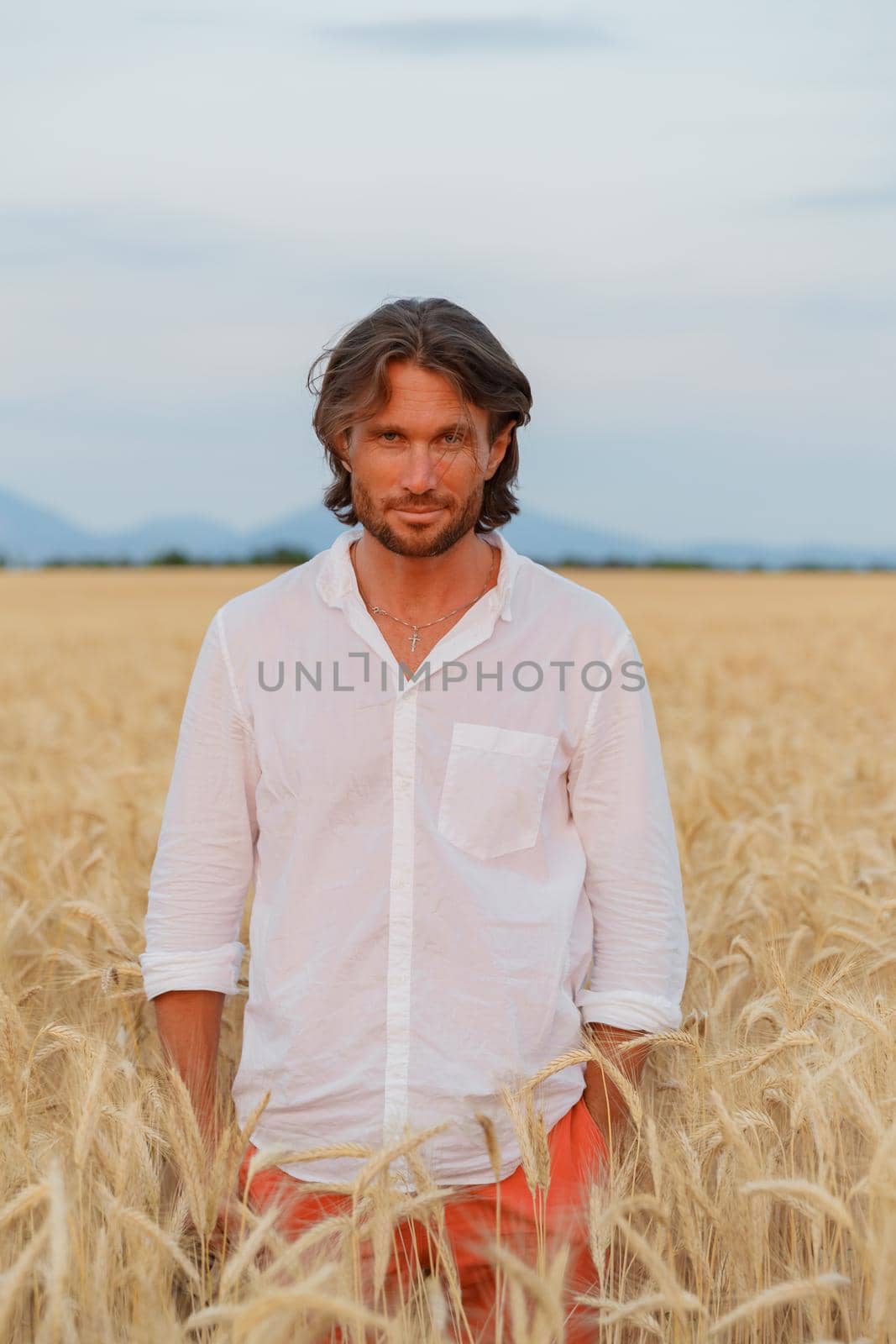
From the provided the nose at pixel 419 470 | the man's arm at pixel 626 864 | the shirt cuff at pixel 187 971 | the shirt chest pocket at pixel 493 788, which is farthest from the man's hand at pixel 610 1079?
the nose at pixel 419 470

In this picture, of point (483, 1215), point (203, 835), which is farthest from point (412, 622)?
point (483, 1215)

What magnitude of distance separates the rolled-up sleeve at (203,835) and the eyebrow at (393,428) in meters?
0.41

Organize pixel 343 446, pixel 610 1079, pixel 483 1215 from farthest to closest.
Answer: pixel 343 446, pixel 610 1079, pixel 483 1215

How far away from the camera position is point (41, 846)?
382 centimetres

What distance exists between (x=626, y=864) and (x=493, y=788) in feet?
0.89

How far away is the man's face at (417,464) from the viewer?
2051 mm

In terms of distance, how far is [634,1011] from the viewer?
2143 millimetres

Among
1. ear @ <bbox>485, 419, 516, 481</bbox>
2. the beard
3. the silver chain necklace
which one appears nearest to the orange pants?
the silver chain necklace

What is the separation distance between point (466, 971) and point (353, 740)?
398mm

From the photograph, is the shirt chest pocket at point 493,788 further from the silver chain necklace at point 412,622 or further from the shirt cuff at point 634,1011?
the shirt cuff at point 634,1011

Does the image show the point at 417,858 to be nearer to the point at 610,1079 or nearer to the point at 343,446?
the point at 610,1079

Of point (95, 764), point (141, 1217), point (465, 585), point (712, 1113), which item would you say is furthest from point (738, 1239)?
point (95, 764)

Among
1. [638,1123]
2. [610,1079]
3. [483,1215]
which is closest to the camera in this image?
[638,1123]

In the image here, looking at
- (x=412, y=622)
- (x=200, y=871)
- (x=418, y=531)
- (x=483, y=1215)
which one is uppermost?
(x=418, y=531)
